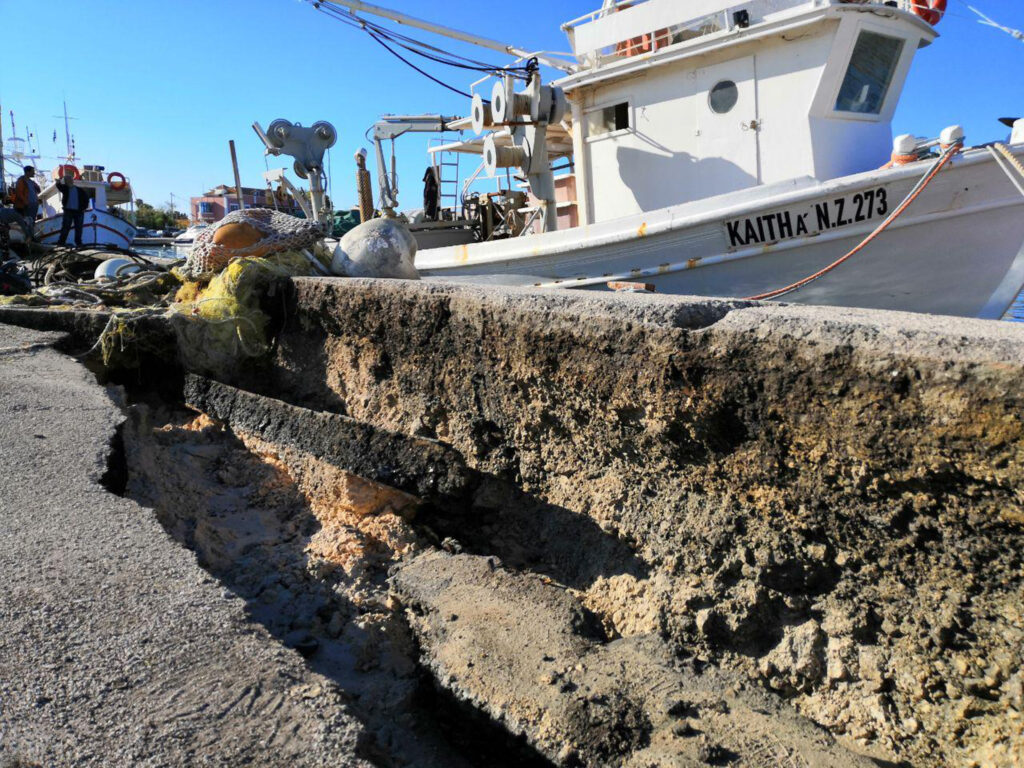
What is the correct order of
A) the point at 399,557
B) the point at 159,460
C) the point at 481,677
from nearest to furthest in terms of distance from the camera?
the point at 481,677 < the point at 399,557 < the point at 159,460

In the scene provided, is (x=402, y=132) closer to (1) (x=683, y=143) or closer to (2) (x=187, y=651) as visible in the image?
(1) (x=683, y=143)

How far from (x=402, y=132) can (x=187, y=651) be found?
A: 12.8m

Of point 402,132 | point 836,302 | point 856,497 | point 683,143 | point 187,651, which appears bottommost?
point 187,651

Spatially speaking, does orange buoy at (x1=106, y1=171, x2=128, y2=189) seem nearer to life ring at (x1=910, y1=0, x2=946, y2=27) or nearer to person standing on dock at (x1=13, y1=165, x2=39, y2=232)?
person standing on dock at (x1=13, y1=165, x2=39, y2=232)

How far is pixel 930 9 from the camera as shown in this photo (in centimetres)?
747

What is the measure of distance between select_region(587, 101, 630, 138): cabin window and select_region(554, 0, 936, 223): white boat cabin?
2 centimetres

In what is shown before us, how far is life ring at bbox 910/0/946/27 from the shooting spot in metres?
7.43

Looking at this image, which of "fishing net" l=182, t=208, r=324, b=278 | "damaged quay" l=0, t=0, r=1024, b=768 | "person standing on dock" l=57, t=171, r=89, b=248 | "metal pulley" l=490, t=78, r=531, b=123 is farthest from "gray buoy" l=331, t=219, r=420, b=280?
"person standing on dock" l=57, t=171, r=89, b=248

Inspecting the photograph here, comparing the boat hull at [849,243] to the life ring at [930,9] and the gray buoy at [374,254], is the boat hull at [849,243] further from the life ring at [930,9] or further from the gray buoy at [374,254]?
the gray buoy at [374,254]

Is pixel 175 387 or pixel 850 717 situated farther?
pixel 175 387

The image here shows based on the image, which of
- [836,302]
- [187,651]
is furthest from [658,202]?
[187,651]

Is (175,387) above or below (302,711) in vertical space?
above

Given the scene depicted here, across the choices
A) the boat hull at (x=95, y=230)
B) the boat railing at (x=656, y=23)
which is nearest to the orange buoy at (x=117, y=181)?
the boat hull at (x=95, y=230)

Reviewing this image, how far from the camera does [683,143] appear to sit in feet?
25.8
